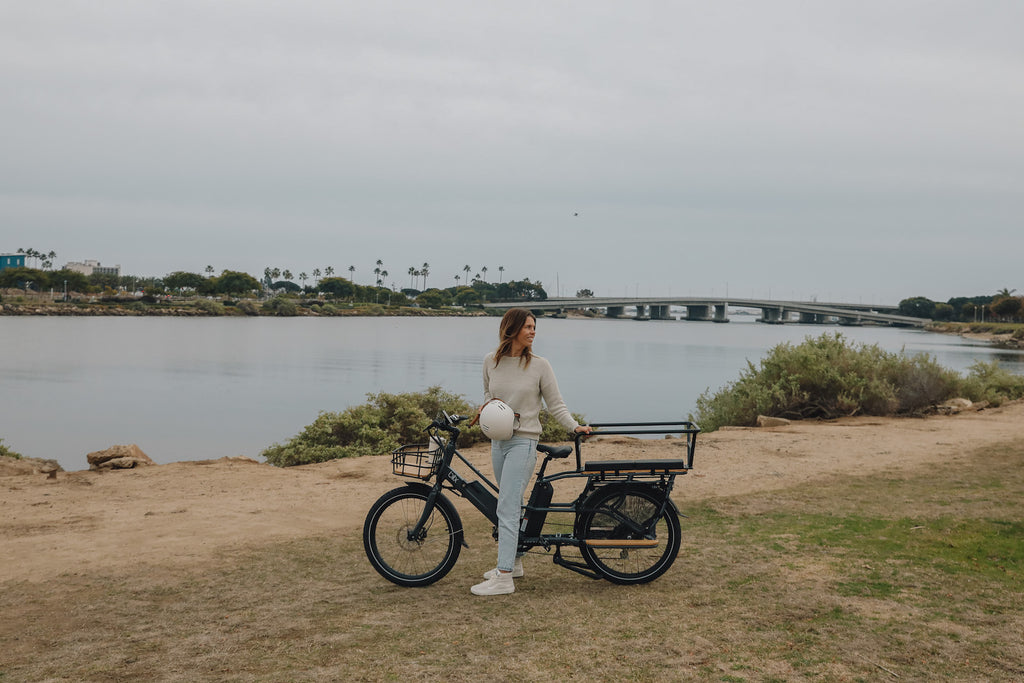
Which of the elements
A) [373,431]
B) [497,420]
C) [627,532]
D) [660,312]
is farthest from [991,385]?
[660,312]

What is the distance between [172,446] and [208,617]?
1861 centimetres

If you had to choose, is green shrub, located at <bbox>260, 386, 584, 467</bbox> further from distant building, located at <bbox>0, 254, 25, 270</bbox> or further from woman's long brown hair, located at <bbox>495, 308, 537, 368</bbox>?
distant building, located at <bbox>0, 254, 25, 270</bbox>

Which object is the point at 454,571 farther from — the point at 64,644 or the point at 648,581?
the point at 64,644

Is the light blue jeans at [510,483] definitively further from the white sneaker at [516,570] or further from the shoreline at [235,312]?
the shoreline at [235,312]

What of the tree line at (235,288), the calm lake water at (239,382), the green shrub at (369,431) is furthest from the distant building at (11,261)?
the green shrub at (369,431)

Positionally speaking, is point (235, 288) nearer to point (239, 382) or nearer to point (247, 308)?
point (247, 308)

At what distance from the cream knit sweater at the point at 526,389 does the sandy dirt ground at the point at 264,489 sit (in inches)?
129

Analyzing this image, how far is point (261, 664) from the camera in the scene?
467 cm

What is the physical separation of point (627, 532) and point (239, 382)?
35809 millimetres

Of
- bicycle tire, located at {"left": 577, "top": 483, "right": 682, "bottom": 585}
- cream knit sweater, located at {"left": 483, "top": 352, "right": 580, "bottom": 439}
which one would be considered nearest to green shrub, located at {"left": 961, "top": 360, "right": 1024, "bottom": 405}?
bicycle tire, located at {"left": 577, "top": 483, "right": 682, "bottom": 585}

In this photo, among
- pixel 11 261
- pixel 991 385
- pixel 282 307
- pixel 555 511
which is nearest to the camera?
pixel 555 511

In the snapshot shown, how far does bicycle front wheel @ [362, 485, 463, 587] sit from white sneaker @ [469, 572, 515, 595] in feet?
1.21

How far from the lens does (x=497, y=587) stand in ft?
19.6

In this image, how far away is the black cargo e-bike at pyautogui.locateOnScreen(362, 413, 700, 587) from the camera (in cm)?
615
